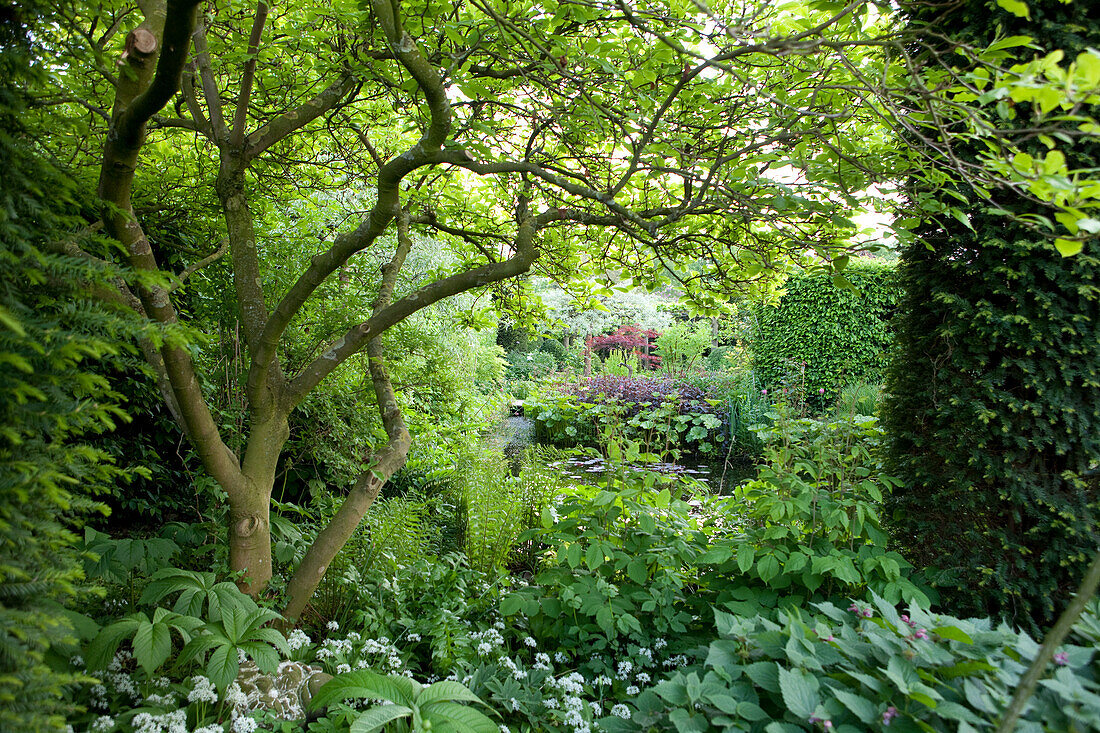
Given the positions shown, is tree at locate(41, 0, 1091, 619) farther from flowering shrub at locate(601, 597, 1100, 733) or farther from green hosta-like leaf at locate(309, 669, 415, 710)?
flowering shrub at locate(601, 597, 1100, 733)

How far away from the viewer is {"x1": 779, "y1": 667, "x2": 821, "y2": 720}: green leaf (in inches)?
58.7

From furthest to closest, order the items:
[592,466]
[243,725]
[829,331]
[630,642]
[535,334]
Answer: [829,331] → [592,466] → [535,334] → [630,642] → [243,725]

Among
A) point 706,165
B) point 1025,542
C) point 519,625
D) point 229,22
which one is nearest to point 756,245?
point 706,165

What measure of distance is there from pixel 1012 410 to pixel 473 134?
8.42 ft

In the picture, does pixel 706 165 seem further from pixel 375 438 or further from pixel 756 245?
pixel 375 438

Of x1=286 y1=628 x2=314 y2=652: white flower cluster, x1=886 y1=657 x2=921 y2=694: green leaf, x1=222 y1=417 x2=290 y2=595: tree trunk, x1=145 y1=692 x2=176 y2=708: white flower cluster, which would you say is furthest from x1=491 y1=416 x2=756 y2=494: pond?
x1=145 y1=692 x2=176 y2=708: white flower cluster

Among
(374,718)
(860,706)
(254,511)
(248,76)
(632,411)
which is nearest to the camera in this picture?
(860,706)

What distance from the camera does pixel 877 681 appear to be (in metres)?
1.52

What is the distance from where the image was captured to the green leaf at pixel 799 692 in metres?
1.49

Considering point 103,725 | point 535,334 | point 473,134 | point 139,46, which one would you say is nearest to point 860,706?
point 103,725

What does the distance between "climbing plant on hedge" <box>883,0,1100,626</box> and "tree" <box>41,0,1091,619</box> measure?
70cm

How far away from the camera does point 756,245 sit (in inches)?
104

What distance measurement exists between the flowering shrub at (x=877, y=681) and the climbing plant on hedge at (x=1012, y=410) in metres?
0.76

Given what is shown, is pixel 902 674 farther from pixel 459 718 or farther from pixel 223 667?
pixel 223 667
